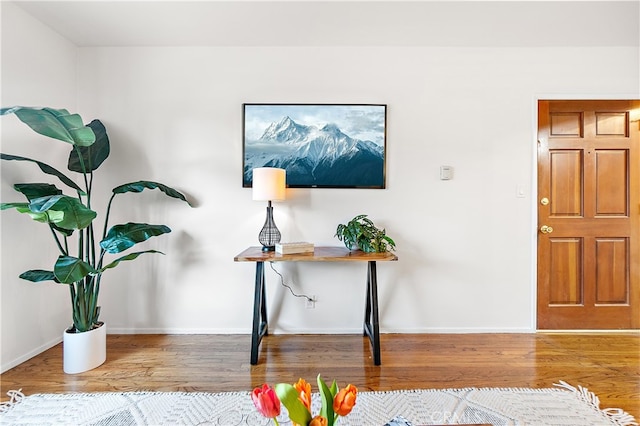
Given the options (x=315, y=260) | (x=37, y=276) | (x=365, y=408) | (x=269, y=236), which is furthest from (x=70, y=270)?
(x=365, y=408)

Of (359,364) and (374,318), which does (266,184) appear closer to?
(374,318)

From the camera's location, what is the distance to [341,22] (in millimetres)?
2154

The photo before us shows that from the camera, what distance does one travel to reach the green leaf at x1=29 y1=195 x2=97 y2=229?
5.25 ft

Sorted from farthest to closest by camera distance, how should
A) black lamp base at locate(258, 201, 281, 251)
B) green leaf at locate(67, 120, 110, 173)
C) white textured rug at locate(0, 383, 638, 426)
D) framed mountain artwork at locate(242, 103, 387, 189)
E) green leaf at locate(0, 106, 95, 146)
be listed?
framed mountain artwork at locate(242, 103, 387, 189), black lamp base at locate(258, 201, 281, 251), green leaf at locate(67, 120, 110, 173), green leaf at locate(0, 106, 95, 146), white textured rug at locate(0, 383, 638, 426)

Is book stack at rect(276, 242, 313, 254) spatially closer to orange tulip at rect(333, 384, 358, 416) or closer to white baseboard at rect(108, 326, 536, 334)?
white baseboard at rect(108, 326, 536, 334)

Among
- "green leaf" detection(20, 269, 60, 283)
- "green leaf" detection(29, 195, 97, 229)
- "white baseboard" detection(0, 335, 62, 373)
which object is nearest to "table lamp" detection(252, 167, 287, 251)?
"green leaf" detection(29, 195, 97, 229)

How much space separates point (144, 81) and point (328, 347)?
107 inches

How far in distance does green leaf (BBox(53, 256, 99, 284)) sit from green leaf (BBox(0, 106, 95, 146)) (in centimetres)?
73

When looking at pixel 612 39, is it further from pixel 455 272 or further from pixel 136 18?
pixel 136 18

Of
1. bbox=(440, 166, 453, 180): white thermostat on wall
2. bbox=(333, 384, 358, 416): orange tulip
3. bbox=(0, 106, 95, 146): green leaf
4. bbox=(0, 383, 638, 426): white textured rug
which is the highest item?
bbox=(0, 106, 95, 146): green leaf

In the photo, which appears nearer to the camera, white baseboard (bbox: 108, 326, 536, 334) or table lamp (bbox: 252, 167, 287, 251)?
table lamp (bbox: 252, 167, 287, 251)

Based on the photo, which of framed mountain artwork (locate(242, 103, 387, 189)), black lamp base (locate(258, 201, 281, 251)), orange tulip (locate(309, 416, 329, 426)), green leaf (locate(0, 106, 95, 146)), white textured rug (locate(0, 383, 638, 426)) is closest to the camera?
orange tulip (locate(309, 416, 329, 426))

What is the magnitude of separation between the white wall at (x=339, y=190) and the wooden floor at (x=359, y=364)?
0.19 m

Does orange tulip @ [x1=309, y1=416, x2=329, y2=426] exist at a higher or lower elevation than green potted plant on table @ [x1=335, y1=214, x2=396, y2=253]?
lower
